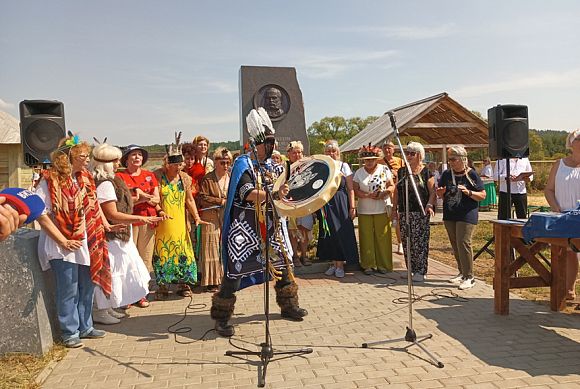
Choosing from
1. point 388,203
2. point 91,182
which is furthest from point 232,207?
point 388,203

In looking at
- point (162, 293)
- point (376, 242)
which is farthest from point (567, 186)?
point (162, 293)

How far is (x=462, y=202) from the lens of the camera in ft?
19.5

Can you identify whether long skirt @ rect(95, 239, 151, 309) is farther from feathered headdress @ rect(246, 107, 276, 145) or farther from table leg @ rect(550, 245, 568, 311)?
table leg @ rect(550, 245, 568, 311)

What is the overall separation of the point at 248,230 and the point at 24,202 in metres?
2.72

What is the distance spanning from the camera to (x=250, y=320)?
5.10m

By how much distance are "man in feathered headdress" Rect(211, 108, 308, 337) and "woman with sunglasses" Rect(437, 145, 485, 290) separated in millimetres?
2491

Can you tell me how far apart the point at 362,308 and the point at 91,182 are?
3.22 m

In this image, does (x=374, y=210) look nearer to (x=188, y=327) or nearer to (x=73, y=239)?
(x=188, y=327)

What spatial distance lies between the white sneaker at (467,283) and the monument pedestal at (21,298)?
476cm

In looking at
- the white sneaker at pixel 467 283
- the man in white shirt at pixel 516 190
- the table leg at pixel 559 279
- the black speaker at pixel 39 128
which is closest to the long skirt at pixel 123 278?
the black speaker at pixel 39 128

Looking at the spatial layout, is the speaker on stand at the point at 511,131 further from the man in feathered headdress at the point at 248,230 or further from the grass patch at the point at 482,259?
the man in feathered headdress at the point at 248,230

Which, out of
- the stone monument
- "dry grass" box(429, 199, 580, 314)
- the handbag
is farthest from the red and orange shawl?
the stone monument

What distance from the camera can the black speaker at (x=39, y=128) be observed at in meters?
6.14

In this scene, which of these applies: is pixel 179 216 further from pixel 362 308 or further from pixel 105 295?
pixel 362 308
